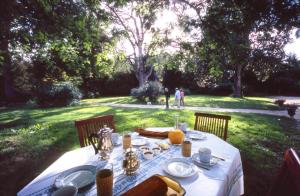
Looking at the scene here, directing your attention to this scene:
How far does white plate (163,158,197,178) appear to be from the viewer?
170 centimetres

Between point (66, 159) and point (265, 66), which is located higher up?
point (265, 66)

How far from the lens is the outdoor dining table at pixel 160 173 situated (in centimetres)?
154

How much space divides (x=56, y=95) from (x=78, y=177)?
16.2 metres

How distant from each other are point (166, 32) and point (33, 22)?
5509mm

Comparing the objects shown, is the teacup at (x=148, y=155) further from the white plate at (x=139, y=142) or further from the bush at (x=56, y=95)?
the bush at (x=56, y=95)

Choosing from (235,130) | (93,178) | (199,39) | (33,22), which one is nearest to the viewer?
(93,178)

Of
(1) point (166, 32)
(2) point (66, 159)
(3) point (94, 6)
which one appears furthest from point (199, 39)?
(2) point (66, 159)

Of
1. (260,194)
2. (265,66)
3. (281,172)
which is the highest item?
(265,66)

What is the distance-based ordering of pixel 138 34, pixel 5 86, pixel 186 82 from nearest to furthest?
pixel 138 34 → pixel 5 86 → pixel 186 82

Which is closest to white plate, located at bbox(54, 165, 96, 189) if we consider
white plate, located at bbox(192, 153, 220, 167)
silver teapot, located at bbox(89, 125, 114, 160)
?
silver teapot, located at bbox(89, 125, 114, 160)

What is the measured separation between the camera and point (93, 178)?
1656 millimetres

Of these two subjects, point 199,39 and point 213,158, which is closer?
point 213,158

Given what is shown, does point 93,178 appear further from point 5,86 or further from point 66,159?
point 5,86

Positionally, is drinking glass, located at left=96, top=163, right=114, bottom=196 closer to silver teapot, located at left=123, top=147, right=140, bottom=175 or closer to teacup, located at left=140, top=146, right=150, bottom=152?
silver teapot, located at left=123, top=147, right=140, bottom=175
